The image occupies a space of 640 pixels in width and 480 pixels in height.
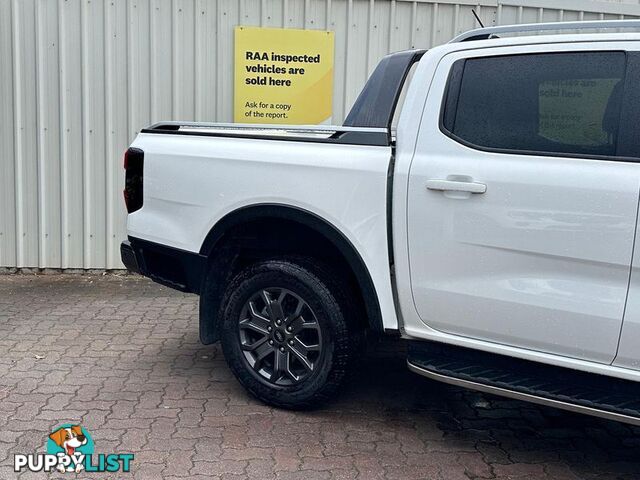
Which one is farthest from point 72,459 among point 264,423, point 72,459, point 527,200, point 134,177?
point 527,200

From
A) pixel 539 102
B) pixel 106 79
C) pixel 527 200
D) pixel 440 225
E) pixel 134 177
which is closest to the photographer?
pixel 527 200

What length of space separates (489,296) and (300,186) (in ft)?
3.69

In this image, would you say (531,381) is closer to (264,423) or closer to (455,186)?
(455,186)

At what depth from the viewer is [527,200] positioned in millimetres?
3326

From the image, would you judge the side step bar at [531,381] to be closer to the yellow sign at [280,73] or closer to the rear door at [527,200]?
the rear door at [527,200]

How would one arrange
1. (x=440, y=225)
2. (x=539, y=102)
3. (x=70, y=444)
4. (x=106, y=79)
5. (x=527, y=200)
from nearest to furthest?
(x=527, y=200) < (x=539, y=102) < (x=440, y=225) < (x=70, y=444) < (x=106, y=79)

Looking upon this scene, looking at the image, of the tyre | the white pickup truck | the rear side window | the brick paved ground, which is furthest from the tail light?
the rear side window

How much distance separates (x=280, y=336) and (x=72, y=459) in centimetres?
120

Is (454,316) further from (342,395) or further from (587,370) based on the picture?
(342,395)

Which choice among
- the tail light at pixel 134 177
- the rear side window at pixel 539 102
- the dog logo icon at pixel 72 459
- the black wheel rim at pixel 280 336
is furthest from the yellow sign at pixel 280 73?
the dog logo icon at pixel 72 459

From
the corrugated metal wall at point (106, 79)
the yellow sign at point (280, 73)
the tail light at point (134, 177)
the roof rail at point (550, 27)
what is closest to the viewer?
the roof rail at point (550, 27)

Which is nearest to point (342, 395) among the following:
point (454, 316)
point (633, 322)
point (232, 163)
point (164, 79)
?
point (454, 316)

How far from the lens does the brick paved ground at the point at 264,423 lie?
3596 mm

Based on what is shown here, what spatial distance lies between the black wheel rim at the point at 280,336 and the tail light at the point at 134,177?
38.4 inches
